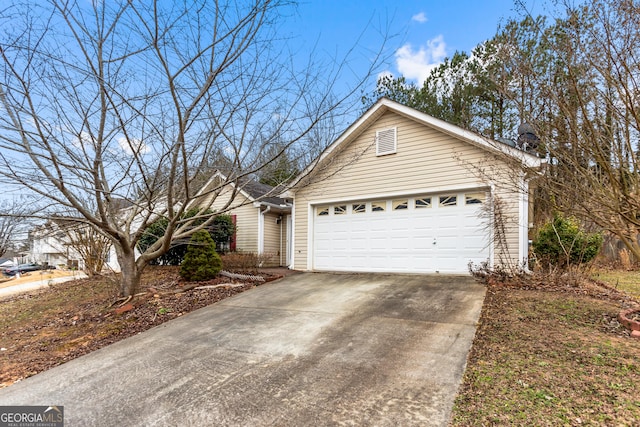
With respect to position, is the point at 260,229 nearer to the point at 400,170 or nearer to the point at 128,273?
the point at 400,170

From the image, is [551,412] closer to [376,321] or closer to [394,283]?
[376,321]

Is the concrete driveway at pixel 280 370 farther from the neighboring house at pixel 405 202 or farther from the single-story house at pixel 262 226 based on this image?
the single-story house at pixel 262 226

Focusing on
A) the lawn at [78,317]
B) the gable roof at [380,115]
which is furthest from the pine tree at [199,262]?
the gable roof at [380,115]

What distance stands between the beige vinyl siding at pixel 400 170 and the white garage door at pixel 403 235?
1.05 feet

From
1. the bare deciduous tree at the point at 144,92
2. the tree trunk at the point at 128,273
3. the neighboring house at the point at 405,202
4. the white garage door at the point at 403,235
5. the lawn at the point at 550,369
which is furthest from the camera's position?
the white garage door at the point at 403,235

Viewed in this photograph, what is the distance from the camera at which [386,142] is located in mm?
9875

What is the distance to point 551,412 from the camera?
274 centimetres

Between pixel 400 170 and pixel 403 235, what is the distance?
1.78m

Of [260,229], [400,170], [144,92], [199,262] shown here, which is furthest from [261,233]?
[144,92]

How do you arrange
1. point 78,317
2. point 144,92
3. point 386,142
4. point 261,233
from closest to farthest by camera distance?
point 144,92
point 78,317
point 386,142
point 261,233

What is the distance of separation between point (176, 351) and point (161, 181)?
3097 mm

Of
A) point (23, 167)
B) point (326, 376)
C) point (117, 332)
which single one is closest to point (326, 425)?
point (326, 376)

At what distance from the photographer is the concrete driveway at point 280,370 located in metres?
3.01

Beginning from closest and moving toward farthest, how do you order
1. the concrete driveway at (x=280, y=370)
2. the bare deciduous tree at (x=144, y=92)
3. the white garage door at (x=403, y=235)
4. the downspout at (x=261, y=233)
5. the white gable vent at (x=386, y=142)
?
the concrete driveway at (x=280, y=370) → the bare deciduous tree at (x=144, y=92) → the white garage door at (x=403, y=235) → the white gable vent at (x=386, y=142) → the downspout at (x=261, y=233)
